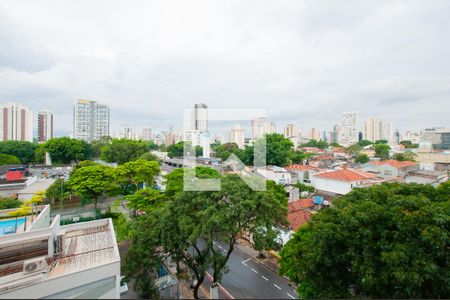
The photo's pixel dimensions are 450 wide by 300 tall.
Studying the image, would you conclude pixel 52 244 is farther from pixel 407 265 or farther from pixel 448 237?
pixel 448 237

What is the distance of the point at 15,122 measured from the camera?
111 ft

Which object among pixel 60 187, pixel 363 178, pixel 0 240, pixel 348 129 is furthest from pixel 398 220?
pixel 348 129

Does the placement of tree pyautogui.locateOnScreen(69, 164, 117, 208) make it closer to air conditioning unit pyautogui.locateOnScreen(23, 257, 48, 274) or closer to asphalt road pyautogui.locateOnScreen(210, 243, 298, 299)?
asphalt road pyautogui.locateOnScreen(210, 243, 298, 299)

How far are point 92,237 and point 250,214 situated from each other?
166 inches

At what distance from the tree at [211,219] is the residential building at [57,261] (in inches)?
33.5

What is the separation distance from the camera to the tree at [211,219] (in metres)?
3.86

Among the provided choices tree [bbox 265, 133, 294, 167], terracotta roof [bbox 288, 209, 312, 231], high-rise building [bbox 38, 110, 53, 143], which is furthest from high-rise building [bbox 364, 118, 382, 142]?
high-rise building [bbox 38, 110, 53, 143]

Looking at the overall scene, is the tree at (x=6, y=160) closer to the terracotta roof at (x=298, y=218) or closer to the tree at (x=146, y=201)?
the tree at (x=146, y=201)

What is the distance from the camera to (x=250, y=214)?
13.7 ft

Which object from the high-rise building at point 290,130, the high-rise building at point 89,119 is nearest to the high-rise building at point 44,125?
the high-rise building at point 89,119

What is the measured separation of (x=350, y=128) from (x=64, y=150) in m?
57.6

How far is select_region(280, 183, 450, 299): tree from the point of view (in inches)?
115

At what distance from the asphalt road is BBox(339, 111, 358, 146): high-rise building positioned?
53.5m

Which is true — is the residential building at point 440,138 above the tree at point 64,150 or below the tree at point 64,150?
above
